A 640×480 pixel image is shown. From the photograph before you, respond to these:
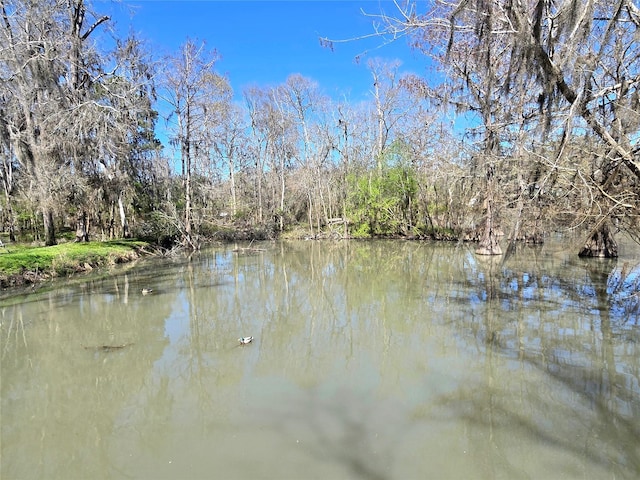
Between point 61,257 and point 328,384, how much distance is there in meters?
10.5

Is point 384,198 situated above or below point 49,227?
above

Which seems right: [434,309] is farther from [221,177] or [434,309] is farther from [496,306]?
[221,177]

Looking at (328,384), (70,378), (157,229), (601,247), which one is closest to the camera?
(328,384)

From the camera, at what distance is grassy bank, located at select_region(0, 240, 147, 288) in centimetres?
953

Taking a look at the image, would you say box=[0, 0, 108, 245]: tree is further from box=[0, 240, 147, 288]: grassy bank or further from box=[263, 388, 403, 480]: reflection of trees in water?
box=[263, 388, 403, 480]: reflection of trees in water

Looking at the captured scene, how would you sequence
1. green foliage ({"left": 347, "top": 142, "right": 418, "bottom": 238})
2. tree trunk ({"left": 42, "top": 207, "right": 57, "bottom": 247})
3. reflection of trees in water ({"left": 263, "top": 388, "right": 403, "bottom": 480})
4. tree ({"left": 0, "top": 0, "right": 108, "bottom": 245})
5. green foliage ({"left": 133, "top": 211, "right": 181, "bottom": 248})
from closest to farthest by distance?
1. reflection of trees in water ({"left": 263, "top": 388, "right": 403, "bottom": 480})
2. tree ({"left": 0, "top": 0, "right": 108, "bottom": 245})
3. tree trunk ({"left": 42, "top": 207, "right": 57, "bottom": 247})
4. green foliage ({"left": 133, "top": 211, "right": 181, "bottom": 248})
5. green foliage ({"left": 347, "top": 142, "right": 418, "bottom": 238})

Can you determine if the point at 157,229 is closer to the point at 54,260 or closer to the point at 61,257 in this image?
the point at 61,257

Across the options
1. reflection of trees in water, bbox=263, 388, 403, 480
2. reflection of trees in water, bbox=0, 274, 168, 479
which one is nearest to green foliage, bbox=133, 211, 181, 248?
reflection of trees in water, bbox=0, 274, 168, 479

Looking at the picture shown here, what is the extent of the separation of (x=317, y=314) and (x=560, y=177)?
14.6ft

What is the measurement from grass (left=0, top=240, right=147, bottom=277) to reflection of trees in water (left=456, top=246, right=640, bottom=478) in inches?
426

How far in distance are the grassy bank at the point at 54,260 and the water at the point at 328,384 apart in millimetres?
1830

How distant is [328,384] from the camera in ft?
13.3

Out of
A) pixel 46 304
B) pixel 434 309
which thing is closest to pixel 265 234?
pixel 46 304

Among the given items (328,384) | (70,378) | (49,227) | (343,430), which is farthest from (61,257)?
(343,430)
